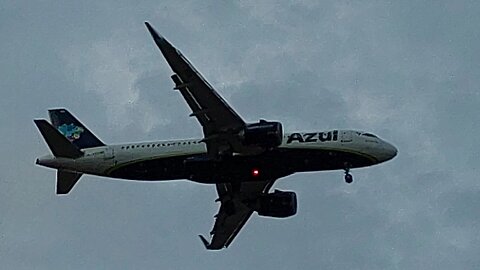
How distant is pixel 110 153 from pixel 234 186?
34.9 ft

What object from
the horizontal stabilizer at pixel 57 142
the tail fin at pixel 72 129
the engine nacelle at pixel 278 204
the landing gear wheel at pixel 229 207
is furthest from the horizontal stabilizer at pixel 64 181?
the engine nacelle at pixel 278 204

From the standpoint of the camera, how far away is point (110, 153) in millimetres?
94438

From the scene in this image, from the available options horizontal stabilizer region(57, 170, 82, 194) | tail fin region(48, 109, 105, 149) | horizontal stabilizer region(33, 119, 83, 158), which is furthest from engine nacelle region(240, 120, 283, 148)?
horizontal stabilizer region(57, 170, 82, 194)

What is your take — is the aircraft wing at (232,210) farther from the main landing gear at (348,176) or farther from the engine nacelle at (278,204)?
the main landing gear at (348,176)

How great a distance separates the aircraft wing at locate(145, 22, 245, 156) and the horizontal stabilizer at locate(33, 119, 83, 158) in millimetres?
11154

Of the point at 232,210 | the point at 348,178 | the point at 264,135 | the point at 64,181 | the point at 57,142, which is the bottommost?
the point at 64,181

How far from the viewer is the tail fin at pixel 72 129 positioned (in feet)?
320

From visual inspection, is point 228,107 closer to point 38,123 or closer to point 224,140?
point 224,140

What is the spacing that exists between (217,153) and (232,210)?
415 inches

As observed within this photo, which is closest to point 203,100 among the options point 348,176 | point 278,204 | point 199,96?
point 199,96

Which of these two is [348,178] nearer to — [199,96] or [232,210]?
[232,210]

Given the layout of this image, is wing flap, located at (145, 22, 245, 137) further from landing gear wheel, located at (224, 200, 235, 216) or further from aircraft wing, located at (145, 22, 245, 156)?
landing gear wheel, located at (224, 200, 235, 216)

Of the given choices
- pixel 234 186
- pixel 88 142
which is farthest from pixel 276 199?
pixel 88 142

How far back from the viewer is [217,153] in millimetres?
90438
